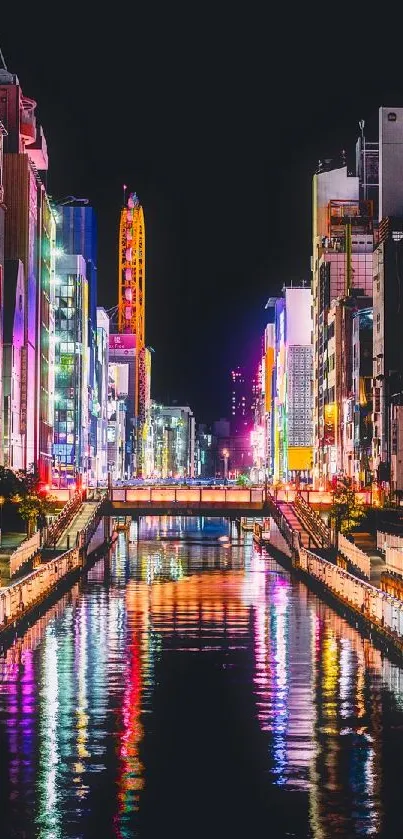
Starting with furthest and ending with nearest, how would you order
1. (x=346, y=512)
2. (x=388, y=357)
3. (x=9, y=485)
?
(x=388, y=357) < (x=9, y=485) < (x=346, y=512)

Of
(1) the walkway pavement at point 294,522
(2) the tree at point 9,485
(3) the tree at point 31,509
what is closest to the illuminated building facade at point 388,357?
(1) the walkway pavement at point 294,522

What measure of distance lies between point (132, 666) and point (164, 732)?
12.8 meters

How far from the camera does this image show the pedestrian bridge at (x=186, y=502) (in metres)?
116

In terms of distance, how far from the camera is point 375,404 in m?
154

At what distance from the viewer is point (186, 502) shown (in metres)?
117

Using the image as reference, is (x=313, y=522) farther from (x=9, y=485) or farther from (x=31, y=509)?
(x=9, y=485)

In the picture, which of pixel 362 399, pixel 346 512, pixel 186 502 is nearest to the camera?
pixel 346 512

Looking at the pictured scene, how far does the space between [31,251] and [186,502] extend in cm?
4196

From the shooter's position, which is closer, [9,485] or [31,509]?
[31,509]

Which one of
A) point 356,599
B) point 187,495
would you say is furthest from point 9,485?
point 356,599

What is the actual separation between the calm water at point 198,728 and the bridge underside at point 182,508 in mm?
51593

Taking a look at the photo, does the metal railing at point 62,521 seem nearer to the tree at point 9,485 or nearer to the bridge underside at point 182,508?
the tree at point 9,485

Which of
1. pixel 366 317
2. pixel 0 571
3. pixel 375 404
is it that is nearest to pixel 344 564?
pixel 0 571

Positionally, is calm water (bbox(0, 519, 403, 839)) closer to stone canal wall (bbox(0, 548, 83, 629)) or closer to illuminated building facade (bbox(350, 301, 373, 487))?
stone canal wall (bbox(0, 548, 83, 629))
